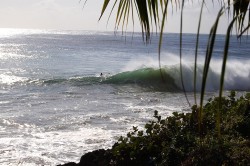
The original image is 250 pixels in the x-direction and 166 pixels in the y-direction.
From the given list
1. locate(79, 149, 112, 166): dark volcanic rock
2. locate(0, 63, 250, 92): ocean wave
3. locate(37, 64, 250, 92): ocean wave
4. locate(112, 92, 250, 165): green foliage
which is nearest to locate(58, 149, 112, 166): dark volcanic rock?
locate(79, 149, 112, 166): dark volcanic rock

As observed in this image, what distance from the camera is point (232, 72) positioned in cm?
2778

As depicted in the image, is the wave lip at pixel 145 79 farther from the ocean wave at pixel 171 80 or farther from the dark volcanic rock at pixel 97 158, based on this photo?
the dark volcanic rock at pixel 97 158

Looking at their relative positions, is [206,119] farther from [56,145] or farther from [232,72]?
[232,72]

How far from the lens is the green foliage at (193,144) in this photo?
3561 mm

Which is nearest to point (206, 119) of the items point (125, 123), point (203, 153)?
point (203, 153)

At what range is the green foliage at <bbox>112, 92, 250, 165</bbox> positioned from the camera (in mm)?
3561

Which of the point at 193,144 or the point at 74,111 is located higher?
the point at 193,144

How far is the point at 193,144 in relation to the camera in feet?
13.0

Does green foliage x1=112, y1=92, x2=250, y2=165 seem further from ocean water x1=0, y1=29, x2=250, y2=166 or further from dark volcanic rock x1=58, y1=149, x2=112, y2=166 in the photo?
ocean water x1=0, y1=29, x2=250, y2=166

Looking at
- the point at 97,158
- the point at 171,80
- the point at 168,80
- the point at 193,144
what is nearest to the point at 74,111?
the point at 97,158

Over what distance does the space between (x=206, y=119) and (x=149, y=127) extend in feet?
2.41

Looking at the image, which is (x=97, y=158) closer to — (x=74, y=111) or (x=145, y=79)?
(x=74, y=111)

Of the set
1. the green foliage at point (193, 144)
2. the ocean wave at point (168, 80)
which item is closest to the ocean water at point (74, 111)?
the ocean wave at point (168, 80)

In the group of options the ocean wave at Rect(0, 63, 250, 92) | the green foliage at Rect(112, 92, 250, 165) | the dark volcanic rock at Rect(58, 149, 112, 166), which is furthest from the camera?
the ocean wave at Rect(0, 63, 250, 92)
